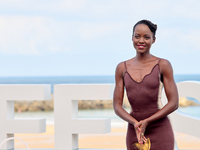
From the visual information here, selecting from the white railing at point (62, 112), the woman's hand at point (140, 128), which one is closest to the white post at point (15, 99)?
the white railing at point (62, 112)

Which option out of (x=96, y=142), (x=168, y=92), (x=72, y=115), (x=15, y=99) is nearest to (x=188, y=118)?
(x=72, y=115)

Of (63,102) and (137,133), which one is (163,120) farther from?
(63,102)

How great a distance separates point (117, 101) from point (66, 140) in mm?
2929

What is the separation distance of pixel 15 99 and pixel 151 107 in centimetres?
328

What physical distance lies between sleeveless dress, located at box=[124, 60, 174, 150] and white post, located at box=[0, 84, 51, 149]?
3.03 metres

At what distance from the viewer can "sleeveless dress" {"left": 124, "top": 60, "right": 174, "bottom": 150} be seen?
89.1 inches

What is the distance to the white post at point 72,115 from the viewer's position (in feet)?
16.6

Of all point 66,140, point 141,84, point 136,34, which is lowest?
point 66,140

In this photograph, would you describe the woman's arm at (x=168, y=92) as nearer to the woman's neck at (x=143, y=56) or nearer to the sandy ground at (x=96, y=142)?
Answer: the woman's neck at (x=143, y=56)

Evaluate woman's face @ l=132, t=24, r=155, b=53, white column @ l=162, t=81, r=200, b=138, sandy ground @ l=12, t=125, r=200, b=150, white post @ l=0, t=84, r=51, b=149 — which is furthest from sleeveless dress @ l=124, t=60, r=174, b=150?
sandy ground @ l=12, t=125, r=200, b=150

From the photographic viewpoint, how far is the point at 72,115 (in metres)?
5.22

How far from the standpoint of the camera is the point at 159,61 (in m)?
2.31

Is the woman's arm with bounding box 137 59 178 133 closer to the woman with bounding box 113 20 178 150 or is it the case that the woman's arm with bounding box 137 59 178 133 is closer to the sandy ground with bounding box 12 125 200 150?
the woman with bounding box 113 20 178 150

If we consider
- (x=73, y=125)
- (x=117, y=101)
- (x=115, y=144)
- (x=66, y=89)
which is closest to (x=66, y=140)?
(x=73, y=125)
